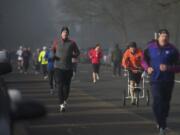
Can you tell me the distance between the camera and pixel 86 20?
69.5 metres

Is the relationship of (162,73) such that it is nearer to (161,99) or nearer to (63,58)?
(161,99)

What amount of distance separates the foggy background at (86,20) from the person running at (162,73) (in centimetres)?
2994

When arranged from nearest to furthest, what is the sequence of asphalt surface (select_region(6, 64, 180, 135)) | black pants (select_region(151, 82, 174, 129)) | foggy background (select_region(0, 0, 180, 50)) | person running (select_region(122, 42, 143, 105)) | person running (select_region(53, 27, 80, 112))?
black pants (select_region(151, 82, 174, 129)) → asphalt surface (select_region(6, 64, 180, 135)) → person running (select_region(53, 27, 80, 112)) → person running (select_region(122, 42, 143, 105)) → foggy background (select_region(0, 0, 180, 50))

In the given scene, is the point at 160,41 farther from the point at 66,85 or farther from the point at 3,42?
the point at 3,42

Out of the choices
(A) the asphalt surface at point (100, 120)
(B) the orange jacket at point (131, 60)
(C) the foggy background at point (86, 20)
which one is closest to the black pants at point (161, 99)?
(A) the asphalt surface at point (100, 120)

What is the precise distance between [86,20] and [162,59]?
196 feet

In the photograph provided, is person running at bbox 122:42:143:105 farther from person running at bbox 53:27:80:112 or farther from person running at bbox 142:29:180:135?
person running at bbox 142:29:180:135

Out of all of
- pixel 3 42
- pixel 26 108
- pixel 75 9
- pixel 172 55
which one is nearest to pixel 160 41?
pixel 172 55

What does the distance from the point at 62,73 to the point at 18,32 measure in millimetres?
68842

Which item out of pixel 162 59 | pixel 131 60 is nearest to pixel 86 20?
pixel 131 60

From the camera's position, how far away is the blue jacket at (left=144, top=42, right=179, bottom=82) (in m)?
10.0

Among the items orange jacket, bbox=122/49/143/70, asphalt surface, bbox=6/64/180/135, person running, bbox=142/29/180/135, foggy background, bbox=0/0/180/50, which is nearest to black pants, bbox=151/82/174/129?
person running, bbox=142/29/180/135

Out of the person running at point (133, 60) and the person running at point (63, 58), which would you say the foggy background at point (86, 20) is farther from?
the person running at point (63, 58)

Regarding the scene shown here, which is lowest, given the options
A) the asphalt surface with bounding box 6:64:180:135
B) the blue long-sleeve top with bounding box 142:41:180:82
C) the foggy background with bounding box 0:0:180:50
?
the asphalt surface with bounding box 6:64:180:135
